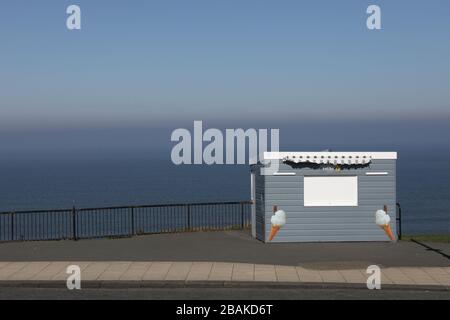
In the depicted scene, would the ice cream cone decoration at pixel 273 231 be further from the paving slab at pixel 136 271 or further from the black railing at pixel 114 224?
the paving slab at pixel 136 271

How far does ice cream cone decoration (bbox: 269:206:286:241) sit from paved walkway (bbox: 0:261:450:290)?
170 inches

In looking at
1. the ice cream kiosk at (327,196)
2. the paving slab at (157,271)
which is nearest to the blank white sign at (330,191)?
the ice cream kiosk at (327,196)

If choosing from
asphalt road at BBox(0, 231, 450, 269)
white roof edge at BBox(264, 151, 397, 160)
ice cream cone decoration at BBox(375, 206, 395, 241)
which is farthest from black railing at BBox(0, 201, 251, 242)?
ice cream cone decoration at BBox(375, 206, 395, 241)

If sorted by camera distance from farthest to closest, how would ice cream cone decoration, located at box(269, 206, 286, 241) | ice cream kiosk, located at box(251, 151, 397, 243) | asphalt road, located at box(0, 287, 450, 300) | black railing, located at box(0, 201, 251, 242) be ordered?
black railing, located at box(0, 201, 251, 242)
ice cream kiosk, located at box(251, 151, 397, 243)
ice cream cone decoration, located at box(269, 206, 286, 241)
asphalt road, located at box(0, 287, 450, 300)

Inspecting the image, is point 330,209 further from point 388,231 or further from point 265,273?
point 265,273

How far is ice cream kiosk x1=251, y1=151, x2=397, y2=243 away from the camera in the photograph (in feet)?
72.0

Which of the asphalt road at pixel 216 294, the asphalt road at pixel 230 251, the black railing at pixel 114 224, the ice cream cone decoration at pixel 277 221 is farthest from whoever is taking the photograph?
the black railing at pixel 114 224

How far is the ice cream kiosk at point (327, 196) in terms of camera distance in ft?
72.0

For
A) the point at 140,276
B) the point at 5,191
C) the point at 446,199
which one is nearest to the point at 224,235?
the point at 140,276

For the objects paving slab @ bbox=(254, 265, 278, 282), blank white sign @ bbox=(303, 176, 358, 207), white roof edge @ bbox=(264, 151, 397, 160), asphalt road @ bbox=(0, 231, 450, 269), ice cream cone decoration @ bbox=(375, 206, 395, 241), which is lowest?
asphalt road @ bbox=(0, 231, 450, 269)

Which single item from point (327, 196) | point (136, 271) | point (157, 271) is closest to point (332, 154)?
point (327, 196)

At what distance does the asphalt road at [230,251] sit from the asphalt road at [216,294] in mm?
2777

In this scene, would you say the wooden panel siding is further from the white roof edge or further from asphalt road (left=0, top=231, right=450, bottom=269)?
asphalt road (left=0, top=231, right=450, bottom=269)
